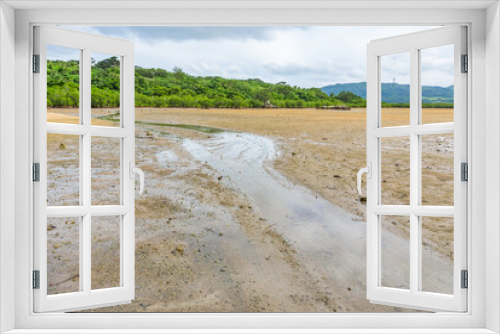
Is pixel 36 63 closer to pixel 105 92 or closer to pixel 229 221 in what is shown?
pixel 105 92

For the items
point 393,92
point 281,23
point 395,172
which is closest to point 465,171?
point 281,23

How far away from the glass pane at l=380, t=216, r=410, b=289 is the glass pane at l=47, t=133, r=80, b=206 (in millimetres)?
3591

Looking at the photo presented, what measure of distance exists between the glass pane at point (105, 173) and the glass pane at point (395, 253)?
322cm

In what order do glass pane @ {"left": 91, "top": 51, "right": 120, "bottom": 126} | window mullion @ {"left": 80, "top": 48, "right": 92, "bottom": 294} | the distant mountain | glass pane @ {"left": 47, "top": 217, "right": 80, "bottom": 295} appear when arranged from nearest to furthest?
window mullion @ {"left": 80, "top": 48, "right": 92, "bottom": 294} < glass pane @ {"left": 91, "top": 51, "right": 120, "bottom": 126} < the distant mountain < glass pane @ {"left": 47, "top": 217, "right": 80, "bottom": 295}

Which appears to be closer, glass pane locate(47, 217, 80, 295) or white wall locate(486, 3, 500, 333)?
white wall locate(486, 3, 500, 333)

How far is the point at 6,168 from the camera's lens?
1.61m

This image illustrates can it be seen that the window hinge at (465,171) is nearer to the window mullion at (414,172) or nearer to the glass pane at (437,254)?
the window mullion at (414,172)

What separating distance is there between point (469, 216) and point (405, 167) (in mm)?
3248

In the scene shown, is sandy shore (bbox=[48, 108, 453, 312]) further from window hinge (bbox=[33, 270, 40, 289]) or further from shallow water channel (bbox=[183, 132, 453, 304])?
window hinge (bbox=[33, 270, 40, 289])

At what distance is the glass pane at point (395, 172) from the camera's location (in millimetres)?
4598

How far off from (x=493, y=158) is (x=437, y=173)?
303cm

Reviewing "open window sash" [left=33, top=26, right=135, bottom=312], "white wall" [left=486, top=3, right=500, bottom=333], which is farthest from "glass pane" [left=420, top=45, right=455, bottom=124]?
"open window sash" [left=33, top=26, right=135, bottom=312]

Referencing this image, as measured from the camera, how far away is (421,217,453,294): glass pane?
413 centimetres

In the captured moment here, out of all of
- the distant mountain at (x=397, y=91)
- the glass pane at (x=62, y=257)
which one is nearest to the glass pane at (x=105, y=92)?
the glass pane at (x=62, y=257)
